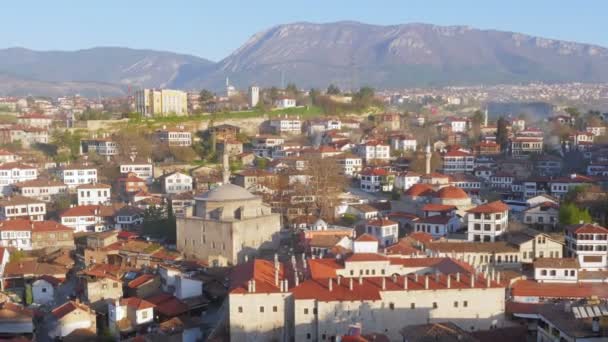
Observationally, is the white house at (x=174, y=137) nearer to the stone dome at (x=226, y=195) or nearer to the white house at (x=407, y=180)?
the white house at (x=407, y=180)

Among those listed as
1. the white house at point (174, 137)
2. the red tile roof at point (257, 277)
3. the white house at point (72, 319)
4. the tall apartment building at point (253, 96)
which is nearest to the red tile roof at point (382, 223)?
the red tile roof at point (257, 277)

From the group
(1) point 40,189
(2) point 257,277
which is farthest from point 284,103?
(2) point 257,277

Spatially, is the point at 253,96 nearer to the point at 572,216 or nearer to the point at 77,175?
the point at 77,175

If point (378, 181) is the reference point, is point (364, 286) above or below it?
below

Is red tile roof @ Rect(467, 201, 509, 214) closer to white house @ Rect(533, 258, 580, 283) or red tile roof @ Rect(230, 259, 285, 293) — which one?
white house @ Rect(533, 258, 580, 283)

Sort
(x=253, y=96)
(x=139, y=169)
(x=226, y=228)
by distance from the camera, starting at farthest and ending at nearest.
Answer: (x=253, y=96) < (x=139, y=169) < (x=226, y=228)
